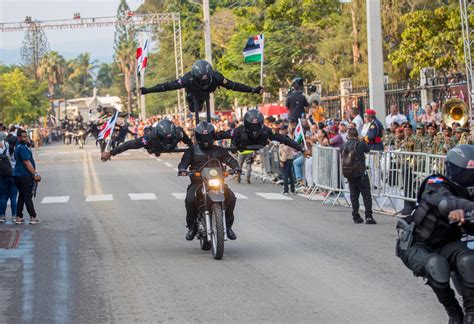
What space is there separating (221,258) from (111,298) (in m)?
2.93

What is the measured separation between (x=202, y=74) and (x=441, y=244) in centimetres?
764

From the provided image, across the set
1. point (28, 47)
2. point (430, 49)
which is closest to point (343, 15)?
point (430, 49)

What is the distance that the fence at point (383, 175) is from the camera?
19250 millimetres

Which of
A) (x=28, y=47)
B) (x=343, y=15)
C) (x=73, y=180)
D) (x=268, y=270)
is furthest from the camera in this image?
(x=28, y=47)

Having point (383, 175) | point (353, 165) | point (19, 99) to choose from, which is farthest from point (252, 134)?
point (19, 99)

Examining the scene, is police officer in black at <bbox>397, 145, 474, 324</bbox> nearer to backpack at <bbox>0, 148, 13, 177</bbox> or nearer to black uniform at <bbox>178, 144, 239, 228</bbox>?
black uniform at <bbox>178, 144, 239, 228</bbox>

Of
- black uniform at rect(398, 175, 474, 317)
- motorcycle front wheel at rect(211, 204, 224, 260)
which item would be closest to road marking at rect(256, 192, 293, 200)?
motorcycle front wheel at rect(211, 204, 224, 260)

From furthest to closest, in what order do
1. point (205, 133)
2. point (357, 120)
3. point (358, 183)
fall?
1. point (357, 120)
2. point (358, 183)
3. point (205, 133)

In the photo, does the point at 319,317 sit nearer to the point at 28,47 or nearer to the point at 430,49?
the point at 430,49

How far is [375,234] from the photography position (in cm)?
1658

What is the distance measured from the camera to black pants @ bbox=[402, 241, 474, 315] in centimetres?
745

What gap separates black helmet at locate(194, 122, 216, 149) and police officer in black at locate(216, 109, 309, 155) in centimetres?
24

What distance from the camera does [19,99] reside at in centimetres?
9406

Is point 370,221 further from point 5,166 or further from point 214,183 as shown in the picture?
point 5,166
